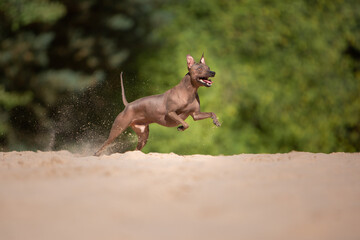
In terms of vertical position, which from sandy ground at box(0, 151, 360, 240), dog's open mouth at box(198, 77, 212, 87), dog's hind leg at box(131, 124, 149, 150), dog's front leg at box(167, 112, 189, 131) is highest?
dog's open mouth at box(198, 77, 212, 87)

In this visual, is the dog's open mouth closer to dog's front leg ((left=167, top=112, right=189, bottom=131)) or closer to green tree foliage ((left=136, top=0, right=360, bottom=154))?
dog's front leg ((left=167, top=112, right=189, bottom=131))

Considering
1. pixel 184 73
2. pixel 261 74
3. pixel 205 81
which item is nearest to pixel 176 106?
pixel 205 81

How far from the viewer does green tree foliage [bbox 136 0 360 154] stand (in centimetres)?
509

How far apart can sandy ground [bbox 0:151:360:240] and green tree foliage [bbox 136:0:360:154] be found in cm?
262

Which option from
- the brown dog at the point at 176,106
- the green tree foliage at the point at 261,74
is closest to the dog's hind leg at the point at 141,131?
the brown dog at the point at 176,106

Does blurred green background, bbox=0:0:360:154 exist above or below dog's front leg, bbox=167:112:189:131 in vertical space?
above

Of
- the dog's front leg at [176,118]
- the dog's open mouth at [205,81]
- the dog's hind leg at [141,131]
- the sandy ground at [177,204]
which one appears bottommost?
the sandy ground at [177,204]

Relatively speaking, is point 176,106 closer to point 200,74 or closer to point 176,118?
point 176,118

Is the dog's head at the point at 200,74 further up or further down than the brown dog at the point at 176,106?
further up

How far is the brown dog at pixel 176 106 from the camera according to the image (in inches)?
154

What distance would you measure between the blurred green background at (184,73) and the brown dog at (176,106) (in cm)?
98

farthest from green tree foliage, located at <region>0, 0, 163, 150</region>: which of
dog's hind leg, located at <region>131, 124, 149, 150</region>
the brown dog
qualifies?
the brown dog

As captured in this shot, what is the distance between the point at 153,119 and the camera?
13.4ft

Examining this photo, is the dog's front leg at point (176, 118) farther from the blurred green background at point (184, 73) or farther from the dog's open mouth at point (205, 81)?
the blurred green background at point (184, 73)
